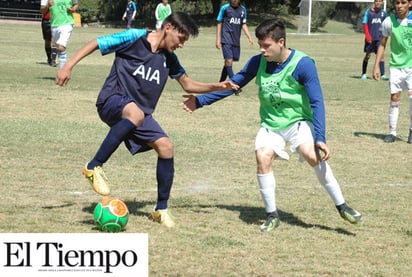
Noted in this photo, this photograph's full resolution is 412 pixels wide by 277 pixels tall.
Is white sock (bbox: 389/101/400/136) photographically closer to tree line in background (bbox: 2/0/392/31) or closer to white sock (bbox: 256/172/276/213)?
white sock (bbox: 256/172/276/213)

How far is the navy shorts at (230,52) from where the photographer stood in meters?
19.2

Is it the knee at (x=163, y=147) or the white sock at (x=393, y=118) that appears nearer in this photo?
the knee at (x=163, y=147)

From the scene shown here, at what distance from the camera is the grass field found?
630cm

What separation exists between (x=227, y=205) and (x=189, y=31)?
190 centimetres

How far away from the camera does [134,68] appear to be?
7.14 m

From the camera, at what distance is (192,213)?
767 centimetres

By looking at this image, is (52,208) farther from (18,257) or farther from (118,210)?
(18,257)

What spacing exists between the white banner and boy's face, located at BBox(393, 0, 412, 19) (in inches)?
310

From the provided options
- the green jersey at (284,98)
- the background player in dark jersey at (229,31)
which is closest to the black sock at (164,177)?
the green jersey at (284,98)

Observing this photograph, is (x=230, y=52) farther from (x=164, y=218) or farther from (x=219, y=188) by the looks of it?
(x=164, y=218)

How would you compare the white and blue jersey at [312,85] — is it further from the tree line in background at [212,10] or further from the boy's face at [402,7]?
the tree line in background at [212,10]

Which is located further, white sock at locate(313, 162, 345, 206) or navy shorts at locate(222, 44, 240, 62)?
navy shorts at locate(222, 44, 240, 62)

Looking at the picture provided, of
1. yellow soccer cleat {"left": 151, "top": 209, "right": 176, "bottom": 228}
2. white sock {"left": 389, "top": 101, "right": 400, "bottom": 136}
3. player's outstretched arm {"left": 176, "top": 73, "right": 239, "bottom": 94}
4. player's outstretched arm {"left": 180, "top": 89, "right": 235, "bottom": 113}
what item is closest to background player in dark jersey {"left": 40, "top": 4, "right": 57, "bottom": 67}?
white sock {"left": 389, "top": 101, "right": 400, "bottom": 136}

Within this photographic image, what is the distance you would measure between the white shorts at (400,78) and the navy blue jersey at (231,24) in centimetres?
728
